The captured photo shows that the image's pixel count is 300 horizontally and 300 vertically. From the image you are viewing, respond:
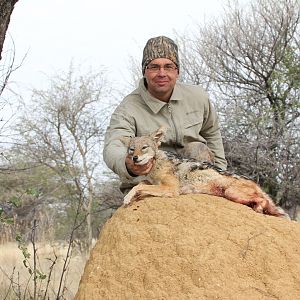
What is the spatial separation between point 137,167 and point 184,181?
0.35 meters

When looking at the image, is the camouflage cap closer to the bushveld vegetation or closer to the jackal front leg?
the jackal front leg

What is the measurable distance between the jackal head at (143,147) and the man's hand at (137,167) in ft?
0.09

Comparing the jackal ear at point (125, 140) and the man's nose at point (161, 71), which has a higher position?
the man's nose at point (161, 71)

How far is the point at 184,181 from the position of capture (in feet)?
13.9

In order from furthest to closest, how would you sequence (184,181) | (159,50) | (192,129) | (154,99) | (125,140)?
(192,129), (154,99), (159,50), (125,140), (184,181)

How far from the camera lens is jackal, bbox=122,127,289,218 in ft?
13.3

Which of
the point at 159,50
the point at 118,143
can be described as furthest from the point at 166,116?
the point at 118,143

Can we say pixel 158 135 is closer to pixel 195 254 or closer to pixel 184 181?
pixel 184 181

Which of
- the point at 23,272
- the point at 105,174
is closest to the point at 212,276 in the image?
the point at 23,272

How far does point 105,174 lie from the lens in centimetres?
2028

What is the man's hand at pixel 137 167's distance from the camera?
4059 mm

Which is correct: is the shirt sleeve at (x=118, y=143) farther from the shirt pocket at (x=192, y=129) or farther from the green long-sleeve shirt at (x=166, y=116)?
the shirt pocket at (x=192, y=129)

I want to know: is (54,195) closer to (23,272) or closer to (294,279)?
(23,272)

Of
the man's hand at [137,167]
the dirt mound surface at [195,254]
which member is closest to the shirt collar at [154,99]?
the man's hand at [137,167]
